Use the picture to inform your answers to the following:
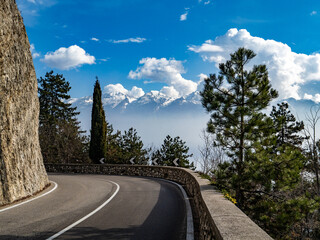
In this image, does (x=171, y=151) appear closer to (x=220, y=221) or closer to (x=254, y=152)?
(x=254, y=152)

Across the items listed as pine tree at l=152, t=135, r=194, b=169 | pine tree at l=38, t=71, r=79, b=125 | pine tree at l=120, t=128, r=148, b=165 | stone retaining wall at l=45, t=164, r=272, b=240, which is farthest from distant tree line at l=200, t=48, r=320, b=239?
pine tree at l=38, t=71, r=79, b=125

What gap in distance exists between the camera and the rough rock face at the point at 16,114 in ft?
37.3

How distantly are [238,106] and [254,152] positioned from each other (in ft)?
7.14

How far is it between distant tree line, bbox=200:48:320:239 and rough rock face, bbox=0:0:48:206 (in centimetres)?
825

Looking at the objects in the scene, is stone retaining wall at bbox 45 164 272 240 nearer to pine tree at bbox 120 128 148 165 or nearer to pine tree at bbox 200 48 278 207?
pine tree at bbox 200 48 278 207

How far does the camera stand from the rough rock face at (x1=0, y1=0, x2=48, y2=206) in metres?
11.4

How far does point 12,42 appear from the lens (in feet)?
41.5

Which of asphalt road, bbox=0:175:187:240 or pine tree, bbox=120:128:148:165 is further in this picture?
pine tree, bbox=120:128:148:165

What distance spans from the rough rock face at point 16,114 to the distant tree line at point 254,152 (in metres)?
8.25

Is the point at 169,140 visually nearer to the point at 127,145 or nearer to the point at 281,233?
the point at 127,145

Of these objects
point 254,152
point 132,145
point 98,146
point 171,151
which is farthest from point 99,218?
point 132,145

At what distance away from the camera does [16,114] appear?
12.8 m

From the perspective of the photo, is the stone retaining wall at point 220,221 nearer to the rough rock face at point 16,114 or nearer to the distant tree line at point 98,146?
the rough rock face at point 16,114

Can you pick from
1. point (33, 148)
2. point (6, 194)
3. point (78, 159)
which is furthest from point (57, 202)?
point (78, 159)
